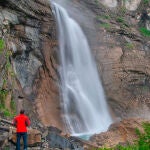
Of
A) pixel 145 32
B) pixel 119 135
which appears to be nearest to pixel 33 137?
pixel 119 135

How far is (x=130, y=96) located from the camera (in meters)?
31.2

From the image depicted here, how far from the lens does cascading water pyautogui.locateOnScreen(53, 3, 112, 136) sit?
26453 mm

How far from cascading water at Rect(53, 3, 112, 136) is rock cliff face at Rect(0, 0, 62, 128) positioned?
0.91m

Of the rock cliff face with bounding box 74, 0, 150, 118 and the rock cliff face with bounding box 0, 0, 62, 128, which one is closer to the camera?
the rock cliff face with bounding box 0, 0, 62, 128

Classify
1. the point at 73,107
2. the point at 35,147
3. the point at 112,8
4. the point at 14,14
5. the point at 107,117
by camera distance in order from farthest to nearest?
the point at 112,8
the point at 107,117
the point at 73,107
the point at 14,14
the point at 35,147

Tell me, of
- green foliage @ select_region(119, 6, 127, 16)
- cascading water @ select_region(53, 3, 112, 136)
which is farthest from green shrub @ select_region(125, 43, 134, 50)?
green foliage @ select_region(119, 6, 127, 16)

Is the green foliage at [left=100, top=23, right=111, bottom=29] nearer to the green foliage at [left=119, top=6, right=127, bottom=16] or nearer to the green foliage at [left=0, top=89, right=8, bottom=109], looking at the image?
the green foliage at [left=119, top=6, right=127, bottom=16]

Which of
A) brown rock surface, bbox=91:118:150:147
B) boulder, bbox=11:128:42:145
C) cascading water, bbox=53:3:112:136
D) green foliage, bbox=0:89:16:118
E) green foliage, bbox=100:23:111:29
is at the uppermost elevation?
green foliage, bbox=100:23:111:29

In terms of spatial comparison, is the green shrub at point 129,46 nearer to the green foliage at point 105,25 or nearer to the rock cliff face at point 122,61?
the rock cliff face at point 122,61

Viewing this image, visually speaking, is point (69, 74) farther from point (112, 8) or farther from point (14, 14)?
point (112, 8)

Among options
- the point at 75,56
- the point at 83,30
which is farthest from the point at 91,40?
the point at 75,56

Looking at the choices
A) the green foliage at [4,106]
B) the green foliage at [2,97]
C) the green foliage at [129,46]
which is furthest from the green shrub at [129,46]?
the green foliage at [2,97]

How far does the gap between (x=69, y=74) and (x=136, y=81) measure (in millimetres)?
5996

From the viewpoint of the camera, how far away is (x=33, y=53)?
2580 centimetres
